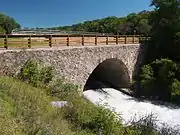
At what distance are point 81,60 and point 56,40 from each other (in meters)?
2.50

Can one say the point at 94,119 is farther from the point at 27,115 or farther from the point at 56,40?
the point at 56,40

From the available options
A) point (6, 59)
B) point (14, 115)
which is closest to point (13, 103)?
point (14, 115)

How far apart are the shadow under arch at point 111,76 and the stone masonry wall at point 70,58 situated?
41.3 inches

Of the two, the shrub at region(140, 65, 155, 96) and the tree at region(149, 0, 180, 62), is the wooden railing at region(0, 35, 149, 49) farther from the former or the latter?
the shrub at region(140, 65, 155, 96)

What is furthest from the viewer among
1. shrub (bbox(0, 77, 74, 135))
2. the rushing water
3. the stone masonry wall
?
the rushing water

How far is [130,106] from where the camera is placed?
75.3 feet

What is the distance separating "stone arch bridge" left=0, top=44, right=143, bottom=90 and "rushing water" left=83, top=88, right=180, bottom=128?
151 cm

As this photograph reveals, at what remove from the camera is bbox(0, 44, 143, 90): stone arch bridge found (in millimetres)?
16156

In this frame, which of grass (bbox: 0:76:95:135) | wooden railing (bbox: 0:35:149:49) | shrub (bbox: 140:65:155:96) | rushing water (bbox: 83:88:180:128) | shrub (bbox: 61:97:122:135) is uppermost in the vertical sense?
wooden railing (bbox: 0:35:149:49)

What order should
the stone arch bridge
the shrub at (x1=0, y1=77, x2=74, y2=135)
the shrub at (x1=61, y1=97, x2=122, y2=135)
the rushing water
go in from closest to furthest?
1. the shrub at (x1=0, y1=77, x2=74, y2=135)
2. the shrub at (x1=61, y1=97, x2=122, y2=135)
3. the stone arch bridge
4. the rushing water

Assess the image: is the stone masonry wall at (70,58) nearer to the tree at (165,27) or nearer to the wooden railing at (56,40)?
the wooden railing at (56,40)

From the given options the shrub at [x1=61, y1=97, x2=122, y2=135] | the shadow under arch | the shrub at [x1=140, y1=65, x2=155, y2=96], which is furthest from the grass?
the shrub at [x1=140, y1=65, x2=155, y2=96]

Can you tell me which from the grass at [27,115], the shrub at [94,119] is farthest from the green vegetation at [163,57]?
the grass at [27,115]

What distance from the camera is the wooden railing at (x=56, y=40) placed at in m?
16.6
